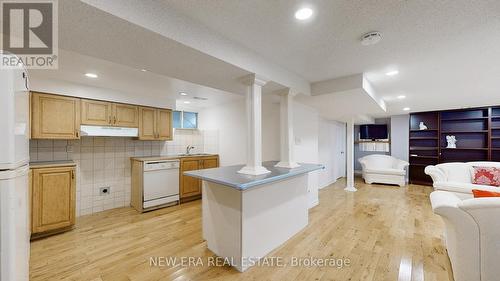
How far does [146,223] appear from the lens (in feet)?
9.81

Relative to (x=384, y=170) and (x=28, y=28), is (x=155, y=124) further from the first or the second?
(x=384, y=170)

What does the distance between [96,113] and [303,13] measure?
3444mm

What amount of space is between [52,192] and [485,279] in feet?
15.1

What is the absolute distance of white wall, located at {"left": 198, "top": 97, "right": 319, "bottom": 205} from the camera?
3.79m

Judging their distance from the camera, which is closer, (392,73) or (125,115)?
(392,73)

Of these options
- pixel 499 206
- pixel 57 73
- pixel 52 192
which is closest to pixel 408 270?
pixel 499 206

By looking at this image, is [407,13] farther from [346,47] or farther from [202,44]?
[202,44]

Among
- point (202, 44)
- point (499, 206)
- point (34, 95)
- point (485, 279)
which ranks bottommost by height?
point (485, 279)

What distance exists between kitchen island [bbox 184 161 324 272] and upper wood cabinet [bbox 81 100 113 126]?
2.23m

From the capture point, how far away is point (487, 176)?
3.34 metres

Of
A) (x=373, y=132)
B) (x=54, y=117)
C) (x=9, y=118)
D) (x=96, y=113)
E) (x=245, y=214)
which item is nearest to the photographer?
(x=9, y=118)

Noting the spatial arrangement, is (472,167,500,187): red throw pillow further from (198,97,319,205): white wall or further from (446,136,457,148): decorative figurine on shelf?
(446,136,457,148): decorative figurine on shelf

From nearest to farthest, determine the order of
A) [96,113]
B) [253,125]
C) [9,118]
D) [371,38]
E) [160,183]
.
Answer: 1. [9,118]
2. [371,38]
3. [253,125]
4. [96,113]
5. [160,183]

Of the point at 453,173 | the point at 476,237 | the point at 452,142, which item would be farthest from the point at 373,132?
the point at 476,237
